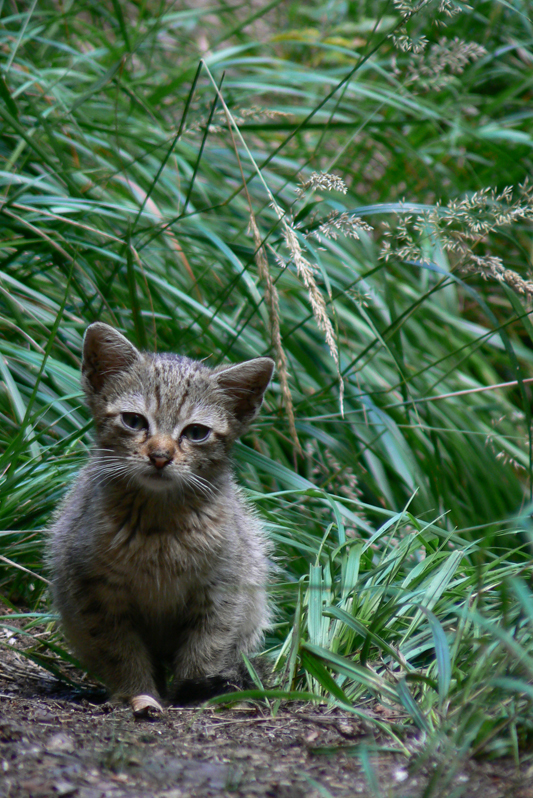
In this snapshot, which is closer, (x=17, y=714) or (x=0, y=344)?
(x=17, y=714)

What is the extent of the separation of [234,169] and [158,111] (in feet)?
2.26

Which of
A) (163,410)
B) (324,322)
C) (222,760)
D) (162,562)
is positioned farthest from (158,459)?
(222,760)

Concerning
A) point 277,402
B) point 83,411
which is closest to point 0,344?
point 83,411

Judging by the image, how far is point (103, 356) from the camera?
332cm

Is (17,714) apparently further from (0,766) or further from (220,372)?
(220,372)

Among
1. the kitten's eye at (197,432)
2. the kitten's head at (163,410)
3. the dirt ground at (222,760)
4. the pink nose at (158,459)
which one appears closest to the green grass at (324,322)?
the dirt ground at (222,760)

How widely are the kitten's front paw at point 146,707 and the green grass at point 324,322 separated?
1.57ft

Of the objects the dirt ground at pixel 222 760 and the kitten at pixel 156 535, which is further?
the kitten at pixel 156 535

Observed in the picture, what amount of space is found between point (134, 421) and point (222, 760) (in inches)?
57.5

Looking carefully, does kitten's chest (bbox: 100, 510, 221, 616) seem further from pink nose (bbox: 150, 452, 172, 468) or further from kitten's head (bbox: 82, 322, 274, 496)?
pink nose (bbox: 150, 452, 172, 468)

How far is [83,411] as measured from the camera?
13.2ft

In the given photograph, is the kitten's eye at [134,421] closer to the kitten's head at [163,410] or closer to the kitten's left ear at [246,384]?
the kitten's head at [163,410]

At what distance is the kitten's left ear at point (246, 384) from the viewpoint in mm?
3375

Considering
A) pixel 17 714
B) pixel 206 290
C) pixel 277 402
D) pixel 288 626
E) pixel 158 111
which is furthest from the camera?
pixel 158 111
